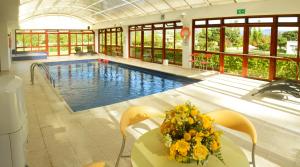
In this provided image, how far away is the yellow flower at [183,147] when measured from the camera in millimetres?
1777

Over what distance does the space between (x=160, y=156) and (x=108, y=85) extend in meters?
8.38

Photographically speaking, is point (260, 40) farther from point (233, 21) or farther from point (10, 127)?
point (10, 127)

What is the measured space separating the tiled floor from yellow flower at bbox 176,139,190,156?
70.4 inches

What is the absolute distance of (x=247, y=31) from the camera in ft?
34.1

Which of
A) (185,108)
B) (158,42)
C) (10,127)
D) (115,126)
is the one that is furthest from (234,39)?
(10,127)

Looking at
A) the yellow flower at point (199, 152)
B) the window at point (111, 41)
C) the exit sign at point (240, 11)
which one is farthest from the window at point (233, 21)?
the window at point (111, 41)

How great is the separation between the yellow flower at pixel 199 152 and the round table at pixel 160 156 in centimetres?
20

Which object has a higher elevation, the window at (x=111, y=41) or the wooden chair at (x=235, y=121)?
the window at (x=111, y=41)

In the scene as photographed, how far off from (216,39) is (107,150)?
931 centimetres

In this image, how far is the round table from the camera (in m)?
1.99

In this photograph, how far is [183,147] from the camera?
5.85 ft

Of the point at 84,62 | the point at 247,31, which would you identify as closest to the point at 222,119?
the point at 247,31

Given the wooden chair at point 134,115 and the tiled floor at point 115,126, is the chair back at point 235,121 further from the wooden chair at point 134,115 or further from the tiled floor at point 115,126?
the tiled floor at point 115,126

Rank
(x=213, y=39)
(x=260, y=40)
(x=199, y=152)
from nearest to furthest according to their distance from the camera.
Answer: (x=199, y=152) → (x=260, y=40) → (x=213, y=39)
